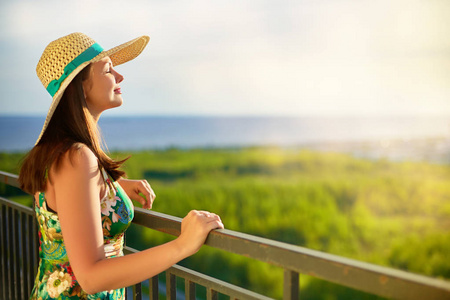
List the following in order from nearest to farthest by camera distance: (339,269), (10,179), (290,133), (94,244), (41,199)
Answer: (339,269) < (94,244) < (41,199) < (10,179) < (290,133)

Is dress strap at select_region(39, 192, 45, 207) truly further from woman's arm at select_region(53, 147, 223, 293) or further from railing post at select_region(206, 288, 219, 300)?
railing post at select_region(206, 288, 219, 300)

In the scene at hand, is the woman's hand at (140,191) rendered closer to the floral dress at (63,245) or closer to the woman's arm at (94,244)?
the floral dress at (63,245)

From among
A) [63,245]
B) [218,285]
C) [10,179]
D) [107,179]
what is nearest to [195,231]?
[218,285]

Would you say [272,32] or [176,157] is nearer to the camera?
[176,157]

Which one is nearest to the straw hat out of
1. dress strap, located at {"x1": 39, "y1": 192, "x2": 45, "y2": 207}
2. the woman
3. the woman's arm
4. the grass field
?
the woman

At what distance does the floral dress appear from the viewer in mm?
1186

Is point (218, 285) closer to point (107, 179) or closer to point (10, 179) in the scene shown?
point (107, 179)

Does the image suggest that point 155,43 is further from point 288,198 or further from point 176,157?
point 288,198

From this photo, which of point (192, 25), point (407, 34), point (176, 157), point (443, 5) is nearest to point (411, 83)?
point (407, 34)

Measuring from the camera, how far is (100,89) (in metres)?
1.23

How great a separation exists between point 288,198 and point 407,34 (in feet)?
53.3

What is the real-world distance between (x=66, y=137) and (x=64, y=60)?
217 mm

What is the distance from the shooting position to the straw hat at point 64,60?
1.17 m

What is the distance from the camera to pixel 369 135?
97.8 feet
